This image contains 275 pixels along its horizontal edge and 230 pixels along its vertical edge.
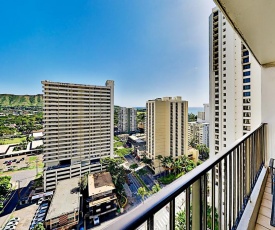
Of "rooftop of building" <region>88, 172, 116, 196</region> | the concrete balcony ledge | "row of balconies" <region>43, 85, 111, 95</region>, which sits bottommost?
"rooftop of building" <region>88, 172, 116, 196</region>

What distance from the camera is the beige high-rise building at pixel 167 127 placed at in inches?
→ 453

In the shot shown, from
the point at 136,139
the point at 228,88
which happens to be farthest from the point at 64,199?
the point at 228,88

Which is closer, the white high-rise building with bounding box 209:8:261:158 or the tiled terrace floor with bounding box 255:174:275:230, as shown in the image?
the tiled terrace floor with bounding box 255:174:275:230

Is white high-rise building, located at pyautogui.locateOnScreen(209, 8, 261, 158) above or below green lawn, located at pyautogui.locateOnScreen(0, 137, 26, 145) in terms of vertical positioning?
above

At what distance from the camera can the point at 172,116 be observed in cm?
1159

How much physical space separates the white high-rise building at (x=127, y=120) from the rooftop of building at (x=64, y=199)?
6.29 metres

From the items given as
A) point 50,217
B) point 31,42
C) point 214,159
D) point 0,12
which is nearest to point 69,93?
point 31,42

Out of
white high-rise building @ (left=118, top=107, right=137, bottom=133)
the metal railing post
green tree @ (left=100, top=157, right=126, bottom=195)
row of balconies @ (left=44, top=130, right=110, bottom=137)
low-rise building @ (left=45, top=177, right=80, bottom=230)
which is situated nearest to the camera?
the metal railing post

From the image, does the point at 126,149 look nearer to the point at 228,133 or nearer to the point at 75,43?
the point at 228,133

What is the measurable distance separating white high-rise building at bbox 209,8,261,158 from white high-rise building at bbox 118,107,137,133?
649 centimetres

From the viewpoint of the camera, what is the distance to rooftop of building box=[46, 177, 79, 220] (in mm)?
4617

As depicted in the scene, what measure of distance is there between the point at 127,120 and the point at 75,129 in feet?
15.9

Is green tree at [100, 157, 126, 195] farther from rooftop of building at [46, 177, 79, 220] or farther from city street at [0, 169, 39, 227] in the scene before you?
city street at [0, 169, 39, 227]

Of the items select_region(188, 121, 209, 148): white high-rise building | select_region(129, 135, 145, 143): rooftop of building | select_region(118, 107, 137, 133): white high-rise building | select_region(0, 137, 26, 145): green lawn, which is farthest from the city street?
select_region(188, 121, 209, 148): white high-rise building
